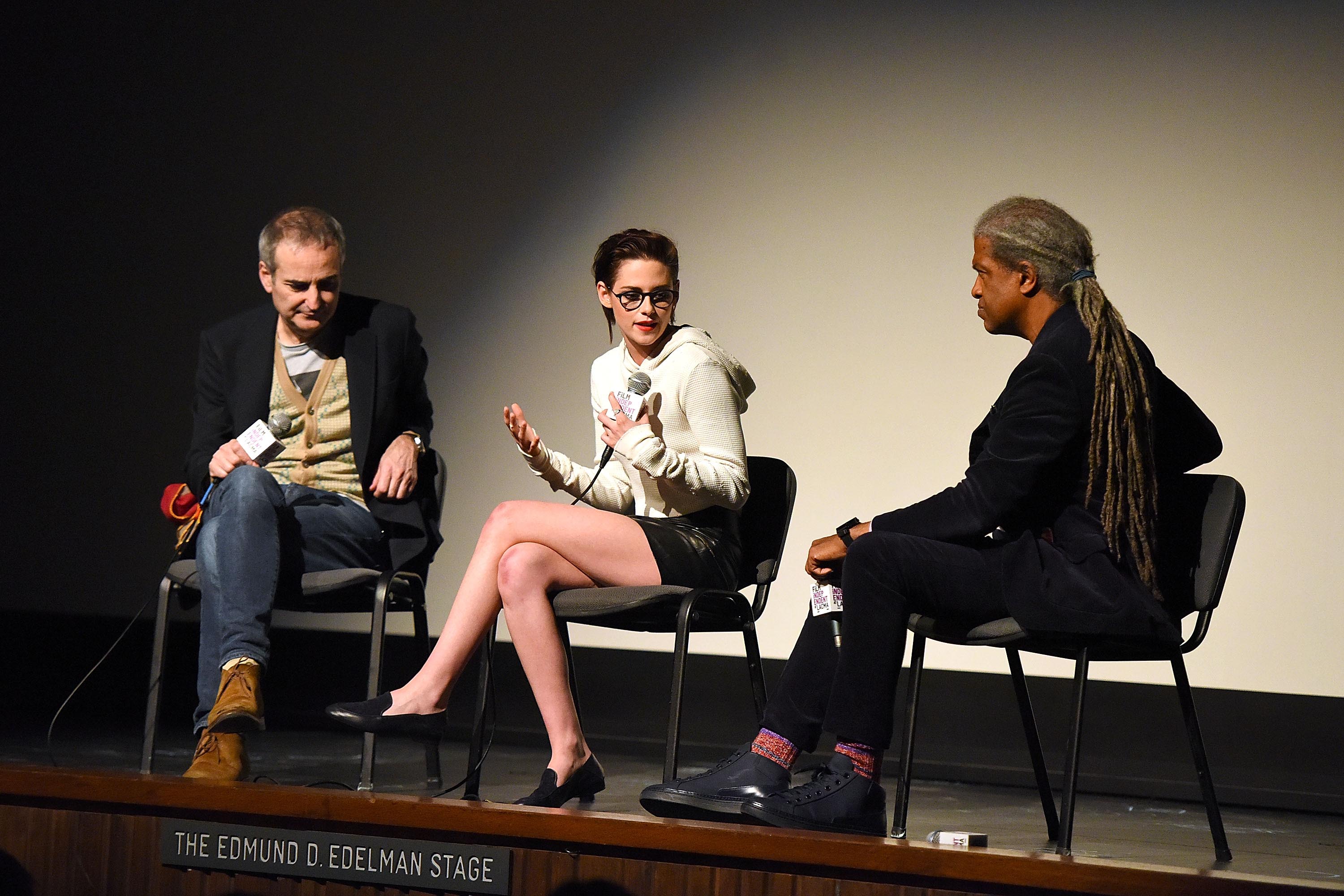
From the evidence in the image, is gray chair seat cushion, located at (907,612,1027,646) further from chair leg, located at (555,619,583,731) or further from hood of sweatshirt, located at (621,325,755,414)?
chair leg, located at (555,619,583,731)

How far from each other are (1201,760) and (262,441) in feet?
5.91

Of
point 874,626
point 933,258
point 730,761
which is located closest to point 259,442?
point 730,761

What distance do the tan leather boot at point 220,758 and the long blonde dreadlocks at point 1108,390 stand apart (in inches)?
58.6

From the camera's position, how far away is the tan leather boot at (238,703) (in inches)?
Answer: 90.4

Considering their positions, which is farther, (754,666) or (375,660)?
(375,660)

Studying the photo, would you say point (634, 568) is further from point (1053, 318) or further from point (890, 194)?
point (890, 194)

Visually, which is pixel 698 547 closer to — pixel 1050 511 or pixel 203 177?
pixel 1050 511

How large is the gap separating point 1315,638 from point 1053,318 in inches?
67.8

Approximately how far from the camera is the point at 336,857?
183 centimetres

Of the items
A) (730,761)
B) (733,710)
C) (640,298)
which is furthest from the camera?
(733,710)

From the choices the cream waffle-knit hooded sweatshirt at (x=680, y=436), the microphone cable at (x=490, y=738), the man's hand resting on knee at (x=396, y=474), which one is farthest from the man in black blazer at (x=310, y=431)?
the cream waffle-knit hooded sweatshirt at (x=680, y=436)

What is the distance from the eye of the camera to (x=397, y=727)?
228cm

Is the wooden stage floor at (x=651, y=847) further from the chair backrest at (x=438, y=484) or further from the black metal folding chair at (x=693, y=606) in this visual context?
the chair backrest at (x=438, y=484)

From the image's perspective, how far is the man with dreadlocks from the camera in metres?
2.01
